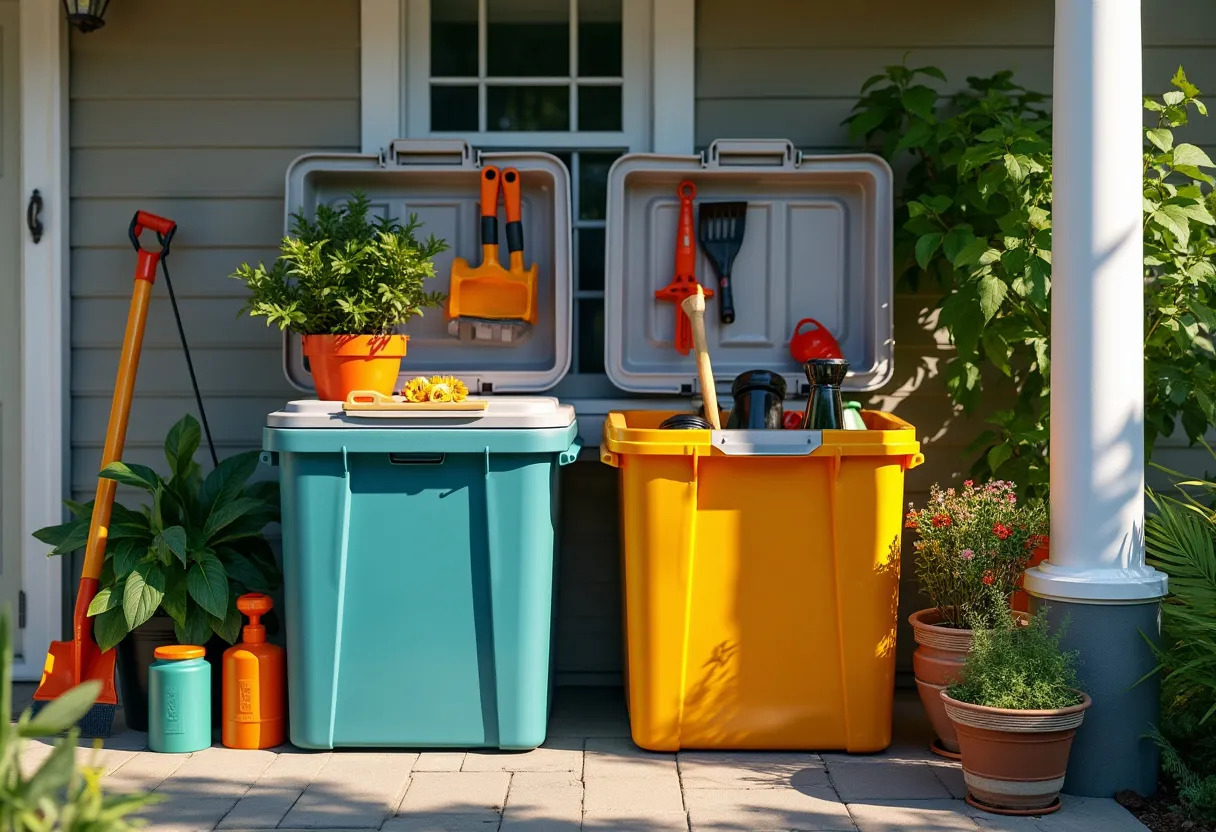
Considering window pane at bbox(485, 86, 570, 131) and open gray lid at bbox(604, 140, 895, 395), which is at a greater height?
window pane at bbox(485, 86, 570, 131)

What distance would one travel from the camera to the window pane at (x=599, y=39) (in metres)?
3.76

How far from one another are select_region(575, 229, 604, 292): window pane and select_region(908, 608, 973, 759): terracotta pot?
1430mm

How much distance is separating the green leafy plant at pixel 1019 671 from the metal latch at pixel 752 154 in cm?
152

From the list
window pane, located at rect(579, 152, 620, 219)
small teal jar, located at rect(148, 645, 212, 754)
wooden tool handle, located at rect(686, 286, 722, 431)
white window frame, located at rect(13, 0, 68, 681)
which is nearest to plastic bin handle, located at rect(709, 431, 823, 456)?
wooden tool handle, located at rect(686, 286, 722, 431)

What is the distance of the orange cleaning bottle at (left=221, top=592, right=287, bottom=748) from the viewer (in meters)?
3.05

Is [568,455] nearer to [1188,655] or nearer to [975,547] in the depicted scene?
[975,547]

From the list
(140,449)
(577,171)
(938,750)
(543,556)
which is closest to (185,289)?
(140,449)

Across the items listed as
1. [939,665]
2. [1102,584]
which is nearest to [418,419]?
[939,665]

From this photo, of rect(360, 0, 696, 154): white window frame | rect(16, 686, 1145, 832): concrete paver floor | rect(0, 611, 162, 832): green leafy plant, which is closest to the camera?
rect(0, 611, 162, 832): green leafy plant

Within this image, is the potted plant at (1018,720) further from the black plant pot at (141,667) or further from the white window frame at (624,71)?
the black plant pot at (141,667)

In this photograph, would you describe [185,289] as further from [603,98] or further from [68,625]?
[603,98]

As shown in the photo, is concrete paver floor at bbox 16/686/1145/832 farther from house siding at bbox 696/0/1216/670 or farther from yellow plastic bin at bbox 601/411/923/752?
house siding at bbox 696/0/1216/670

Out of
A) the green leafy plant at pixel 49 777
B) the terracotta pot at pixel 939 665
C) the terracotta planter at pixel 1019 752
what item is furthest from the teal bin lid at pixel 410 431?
the green leafy plant at pixel 49 777

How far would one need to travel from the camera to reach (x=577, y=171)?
375 cm
